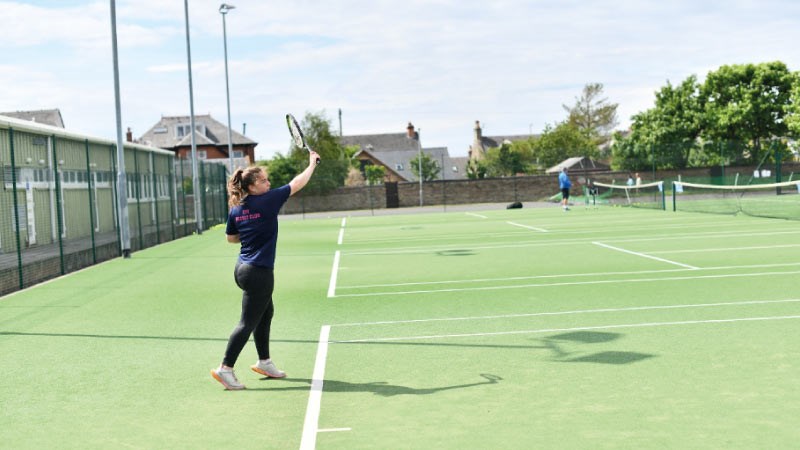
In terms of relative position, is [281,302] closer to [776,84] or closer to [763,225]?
[763,225]

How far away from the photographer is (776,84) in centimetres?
6353

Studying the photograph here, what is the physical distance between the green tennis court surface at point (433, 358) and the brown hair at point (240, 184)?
147 centimetres

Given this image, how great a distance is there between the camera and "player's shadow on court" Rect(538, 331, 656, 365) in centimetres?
747

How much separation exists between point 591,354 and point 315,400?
2628 mm

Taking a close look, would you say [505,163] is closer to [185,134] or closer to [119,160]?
[185,134]

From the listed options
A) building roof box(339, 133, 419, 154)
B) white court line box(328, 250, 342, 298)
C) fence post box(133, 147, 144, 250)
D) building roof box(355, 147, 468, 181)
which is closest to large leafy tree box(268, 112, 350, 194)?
fence post box(133, 147, 144, 250)

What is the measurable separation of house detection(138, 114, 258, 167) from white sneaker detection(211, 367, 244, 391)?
85.2 metres

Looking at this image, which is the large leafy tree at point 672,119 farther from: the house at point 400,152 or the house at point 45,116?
the house at point 400,152

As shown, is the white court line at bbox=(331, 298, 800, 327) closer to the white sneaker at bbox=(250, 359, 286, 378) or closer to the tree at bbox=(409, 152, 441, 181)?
the white sneaker at bbox=(250, 359, 286, 378)

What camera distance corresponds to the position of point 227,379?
6.82 metres

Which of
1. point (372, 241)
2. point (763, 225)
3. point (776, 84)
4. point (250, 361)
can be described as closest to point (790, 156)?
point (776, 84)

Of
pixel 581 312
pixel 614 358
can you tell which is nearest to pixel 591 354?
pixel 614 358

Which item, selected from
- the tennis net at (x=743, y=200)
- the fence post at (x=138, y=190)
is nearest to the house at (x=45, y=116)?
the fence post at (x=138, y=190)

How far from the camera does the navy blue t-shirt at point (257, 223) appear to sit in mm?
6805
